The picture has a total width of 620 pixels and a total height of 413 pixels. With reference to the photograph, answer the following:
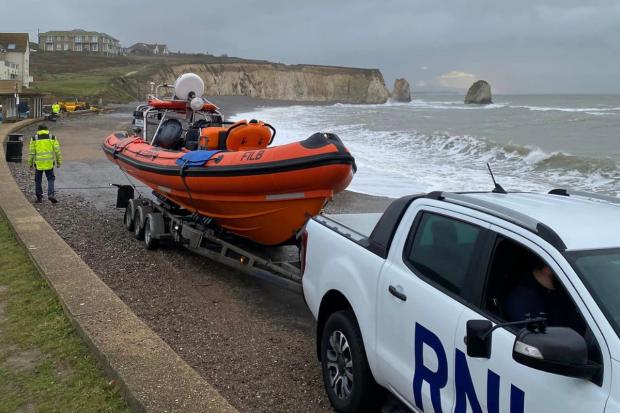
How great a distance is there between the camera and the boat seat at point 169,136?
393 inches

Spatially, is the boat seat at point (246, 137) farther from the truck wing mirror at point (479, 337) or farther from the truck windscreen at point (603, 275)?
the truck windscreen at point (603, 275)

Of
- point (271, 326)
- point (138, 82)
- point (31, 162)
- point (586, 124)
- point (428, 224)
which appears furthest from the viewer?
point (138, 82)

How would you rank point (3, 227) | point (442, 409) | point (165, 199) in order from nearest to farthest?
point (442, 409)
point (3, 227)
point (165, 199)

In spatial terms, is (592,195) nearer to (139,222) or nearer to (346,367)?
(346,367)

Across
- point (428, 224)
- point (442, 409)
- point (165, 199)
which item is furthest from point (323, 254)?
point (165, 199)

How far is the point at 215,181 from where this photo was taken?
7.39 meters

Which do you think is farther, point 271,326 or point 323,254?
point 271,326

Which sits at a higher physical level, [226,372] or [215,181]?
[215,181]

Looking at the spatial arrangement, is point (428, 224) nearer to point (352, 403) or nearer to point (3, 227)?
point (352, 403)

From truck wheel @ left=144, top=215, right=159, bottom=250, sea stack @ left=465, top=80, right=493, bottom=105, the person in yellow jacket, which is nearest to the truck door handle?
truck wheel @ left=144, top=215, right=159, bottom=250

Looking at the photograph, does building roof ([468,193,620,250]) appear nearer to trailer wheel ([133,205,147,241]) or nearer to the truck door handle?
the truck door handle

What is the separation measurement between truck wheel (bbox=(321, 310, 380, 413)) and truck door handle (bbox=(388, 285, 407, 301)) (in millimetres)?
523

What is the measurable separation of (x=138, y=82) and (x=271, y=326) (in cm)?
8574

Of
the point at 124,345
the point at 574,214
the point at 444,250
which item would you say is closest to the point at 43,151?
the point at 124,345
